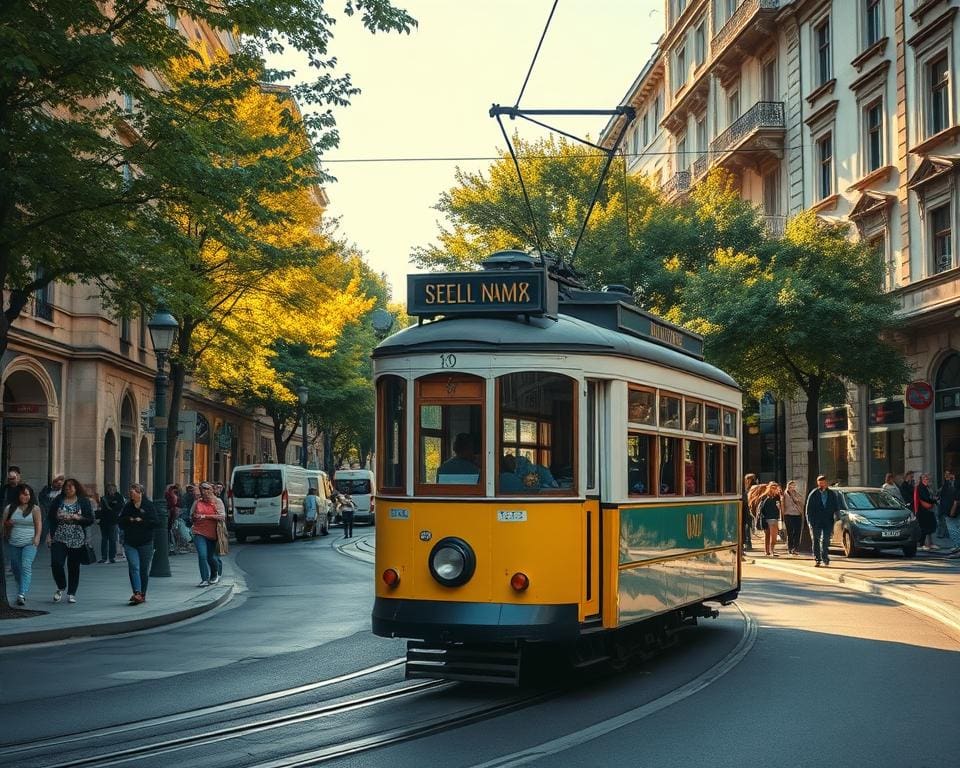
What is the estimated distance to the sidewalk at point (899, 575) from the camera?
658 inches

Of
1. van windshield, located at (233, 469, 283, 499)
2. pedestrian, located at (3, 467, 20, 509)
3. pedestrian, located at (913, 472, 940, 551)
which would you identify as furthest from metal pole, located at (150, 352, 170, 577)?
pedestrian, located at (913, 472, 940, 551)

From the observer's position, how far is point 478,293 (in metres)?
10.4

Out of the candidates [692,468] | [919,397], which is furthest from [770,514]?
[692,468]

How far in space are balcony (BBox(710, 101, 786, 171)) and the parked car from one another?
16014mm

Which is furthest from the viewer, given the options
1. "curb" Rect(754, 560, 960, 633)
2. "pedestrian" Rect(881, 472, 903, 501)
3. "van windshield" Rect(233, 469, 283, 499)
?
"van windshield" Rect(233, 469, 283, 499)

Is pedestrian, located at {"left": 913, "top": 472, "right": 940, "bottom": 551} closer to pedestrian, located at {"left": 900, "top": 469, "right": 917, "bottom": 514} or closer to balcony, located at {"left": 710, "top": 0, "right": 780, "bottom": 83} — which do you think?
pedestrian, located at {"left": 900, "top": 469, "right": 917, "bottom": 514}

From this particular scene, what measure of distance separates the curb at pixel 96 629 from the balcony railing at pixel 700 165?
33455 mm

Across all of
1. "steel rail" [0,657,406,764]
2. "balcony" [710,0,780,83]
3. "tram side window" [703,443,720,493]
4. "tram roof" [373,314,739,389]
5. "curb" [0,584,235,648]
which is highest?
"balcony" [710,0,780,83]

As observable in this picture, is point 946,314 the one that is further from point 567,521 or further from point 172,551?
point 567,521

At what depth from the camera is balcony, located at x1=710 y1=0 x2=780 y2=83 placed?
40875mm

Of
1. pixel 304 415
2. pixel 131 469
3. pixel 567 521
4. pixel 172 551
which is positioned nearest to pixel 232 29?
pixel 567 521

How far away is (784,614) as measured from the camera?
631 inches

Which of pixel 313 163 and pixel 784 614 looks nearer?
pixel 784 614

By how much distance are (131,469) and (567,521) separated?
31960mm
